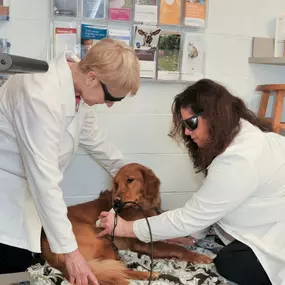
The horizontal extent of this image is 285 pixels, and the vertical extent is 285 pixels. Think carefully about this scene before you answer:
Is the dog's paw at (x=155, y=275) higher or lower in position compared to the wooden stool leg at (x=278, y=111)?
lower

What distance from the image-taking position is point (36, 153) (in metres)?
1.46

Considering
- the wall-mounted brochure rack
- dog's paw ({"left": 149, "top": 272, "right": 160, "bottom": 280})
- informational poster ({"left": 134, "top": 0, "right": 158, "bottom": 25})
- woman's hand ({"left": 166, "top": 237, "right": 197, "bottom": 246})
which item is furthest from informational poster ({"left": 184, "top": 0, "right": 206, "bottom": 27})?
dog's paw ({"left": 149, "top": 272, "right": 160, "bottom": 280})

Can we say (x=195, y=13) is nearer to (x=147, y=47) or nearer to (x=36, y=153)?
(x=147, y=47)

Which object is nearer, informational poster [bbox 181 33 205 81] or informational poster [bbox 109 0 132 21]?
informational poster [bbox 109 0 132 21]

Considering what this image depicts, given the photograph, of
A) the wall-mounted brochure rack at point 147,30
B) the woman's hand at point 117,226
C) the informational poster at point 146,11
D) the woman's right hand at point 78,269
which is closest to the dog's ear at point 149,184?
the woman's hand at point 117,226

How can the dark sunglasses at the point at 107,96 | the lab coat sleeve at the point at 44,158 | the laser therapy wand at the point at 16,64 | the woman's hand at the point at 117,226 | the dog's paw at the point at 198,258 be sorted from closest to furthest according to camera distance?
the laser therapy wand at the point at 16,64 < the lab coat sleeve at the point at 44,158 < the dark sunglasses at the point at 107,96 < the woman's hand at the point at 117,226 < the dog's paw at the point at 198,258

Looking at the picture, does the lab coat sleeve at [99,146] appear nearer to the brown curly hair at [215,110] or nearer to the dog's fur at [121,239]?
the dog's fur at [121,239]

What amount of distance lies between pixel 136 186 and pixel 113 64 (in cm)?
74

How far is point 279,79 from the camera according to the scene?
266cm

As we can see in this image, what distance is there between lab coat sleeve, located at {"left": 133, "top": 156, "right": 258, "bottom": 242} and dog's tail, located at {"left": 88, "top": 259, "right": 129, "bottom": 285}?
6.2 inches

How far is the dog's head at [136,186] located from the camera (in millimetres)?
2057

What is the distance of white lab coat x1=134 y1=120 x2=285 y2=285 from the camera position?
64.1 inches

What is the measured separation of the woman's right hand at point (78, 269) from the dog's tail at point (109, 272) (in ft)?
0.32

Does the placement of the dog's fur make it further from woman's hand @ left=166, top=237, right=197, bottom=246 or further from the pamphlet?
the pamphlet
